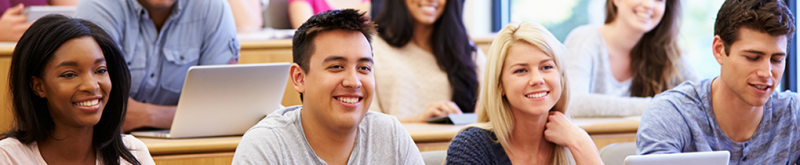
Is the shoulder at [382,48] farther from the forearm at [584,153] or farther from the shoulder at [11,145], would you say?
the shoulder at [11,145]

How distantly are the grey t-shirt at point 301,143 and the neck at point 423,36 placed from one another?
124cm

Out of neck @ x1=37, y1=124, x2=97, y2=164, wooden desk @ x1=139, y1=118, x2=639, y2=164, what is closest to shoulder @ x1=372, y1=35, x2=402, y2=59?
wooden desk @ x1=139, y1=118, x2=639, y2=164

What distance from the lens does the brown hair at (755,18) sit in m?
1.58

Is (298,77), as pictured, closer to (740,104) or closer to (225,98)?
(225,98)

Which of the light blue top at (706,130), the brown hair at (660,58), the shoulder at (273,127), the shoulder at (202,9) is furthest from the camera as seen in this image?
the brown hair at (660,58)

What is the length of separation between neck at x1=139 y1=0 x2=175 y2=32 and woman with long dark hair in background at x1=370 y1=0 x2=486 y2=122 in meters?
0.77

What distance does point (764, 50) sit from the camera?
1.58 meters

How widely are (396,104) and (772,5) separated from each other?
4.31 ft

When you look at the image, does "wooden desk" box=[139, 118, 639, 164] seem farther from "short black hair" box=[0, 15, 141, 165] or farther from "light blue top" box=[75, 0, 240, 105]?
"short black hair" box=[0, 15, 141, 165]

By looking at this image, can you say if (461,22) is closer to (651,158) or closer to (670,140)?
(670,140)

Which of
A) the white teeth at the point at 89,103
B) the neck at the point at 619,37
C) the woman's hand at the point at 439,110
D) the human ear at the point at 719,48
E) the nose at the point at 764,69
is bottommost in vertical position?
the woman's hand at the point at 439,110

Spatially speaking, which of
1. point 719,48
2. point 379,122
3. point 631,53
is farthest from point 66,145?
point 631,53

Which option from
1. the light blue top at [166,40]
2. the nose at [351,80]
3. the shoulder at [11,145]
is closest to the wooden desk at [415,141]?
the light blue top at [166,40]

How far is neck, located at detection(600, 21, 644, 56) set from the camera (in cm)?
268
